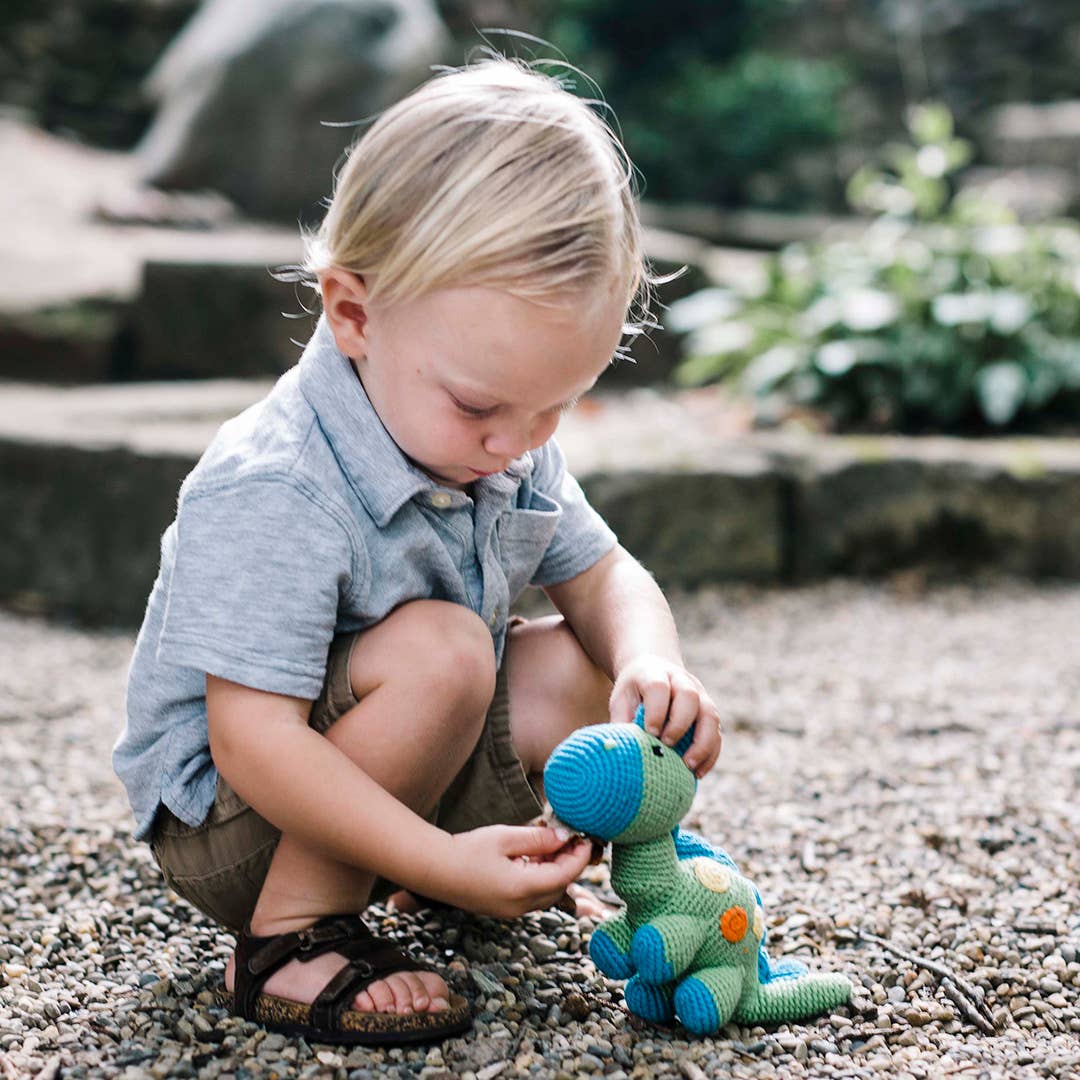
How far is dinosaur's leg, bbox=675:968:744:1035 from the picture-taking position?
128cm

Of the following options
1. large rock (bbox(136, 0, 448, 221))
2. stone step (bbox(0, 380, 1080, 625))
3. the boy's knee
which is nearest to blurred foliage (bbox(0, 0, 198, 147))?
large rock (bbox(136, 0, 448, 221))

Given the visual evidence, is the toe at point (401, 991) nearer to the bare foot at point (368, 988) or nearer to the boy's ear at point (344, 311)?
the bare foot at point (368, 988)

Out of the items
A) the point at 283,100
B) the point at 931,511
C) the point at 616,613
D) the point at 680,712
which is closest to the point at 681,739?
the point at 680,712

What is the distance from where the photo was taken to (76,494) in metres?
3.16

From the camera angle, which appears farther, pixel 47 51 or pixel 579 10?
pixel 579 10

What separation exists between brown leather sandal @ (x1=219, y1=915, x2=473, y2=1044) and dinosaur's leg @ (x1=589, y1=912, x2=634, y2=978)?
0.48ft

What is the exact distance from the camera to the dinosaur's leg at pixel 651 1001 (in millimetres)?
1338

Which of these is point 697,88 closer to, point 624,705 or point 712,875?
point 624,705

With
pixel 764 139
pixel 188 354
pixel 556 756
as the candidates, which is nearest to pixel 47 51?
pixel 188 354

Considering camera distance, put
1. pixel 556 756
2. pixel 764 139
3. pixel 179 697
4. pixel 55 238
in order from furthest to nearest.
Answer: pixel 764 139 < pixel 55 238 < pixel 179 697 < pixel 556 756

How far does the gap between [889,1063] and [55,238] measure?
15.1 ft

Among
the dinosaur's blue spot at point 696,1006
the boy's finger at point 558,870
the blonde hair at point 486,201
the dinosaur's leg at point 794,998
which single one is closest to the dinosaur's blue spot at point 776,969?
the dinosaur's leg at point 794,998

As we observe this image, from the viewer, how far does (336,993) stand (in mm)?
1321

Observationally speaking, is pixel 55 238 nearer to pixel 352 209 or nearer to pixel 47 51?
pixel 47 51
